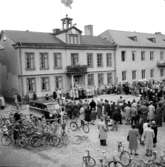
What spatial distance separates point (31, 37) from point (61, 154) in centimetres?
2072

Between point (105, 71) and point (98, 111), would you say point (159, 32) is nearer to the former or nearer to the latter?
point (105, 71)

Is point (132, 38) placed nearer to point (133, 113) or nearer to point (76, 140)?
point (133, 113)

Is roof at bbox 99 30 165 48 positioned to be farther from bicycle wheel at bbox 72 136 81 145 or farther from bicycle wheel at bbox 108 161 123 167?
bicycle wheel at bbox 108 161 123 167

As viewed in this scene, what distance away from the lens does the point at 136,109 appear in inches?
640

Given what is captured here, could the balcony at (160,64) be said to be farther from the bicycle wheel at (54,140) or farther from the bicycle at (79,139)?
the bicycle wheel at (54,140)

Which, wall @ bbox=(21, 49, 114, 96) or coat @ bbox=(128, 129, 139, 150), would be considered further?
wall @ bbox=(21, 49, 114, 96)

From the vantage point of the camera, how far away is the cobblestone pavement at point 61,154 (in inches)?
434

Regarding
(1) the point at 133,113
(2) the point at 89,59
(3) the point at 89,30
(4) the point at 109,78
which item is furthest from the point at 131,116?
(3) the point at 89,30

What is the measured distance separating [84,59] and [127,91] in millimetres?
7747

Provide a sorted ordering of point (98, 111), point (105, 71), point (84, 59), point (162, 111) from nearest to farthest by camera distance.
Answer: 1. point (162, 111)
2. point (98, 111)
3. point (84, 59)
4. point (105, 71)

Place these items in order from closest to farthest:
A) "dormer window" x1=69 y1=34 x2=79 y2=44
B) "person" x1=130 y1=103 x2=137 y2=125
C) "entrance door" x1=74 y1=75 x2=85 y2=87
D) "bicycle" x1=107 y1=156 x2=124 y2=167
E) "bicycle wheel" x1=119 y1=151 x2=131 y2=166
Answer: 1. "bicycle" x1=107 y1=156 x2=124 y2=167
2. "bicycle wheel" x1=119 y1=151 x2=131 y2=166
3. "person" x1=130 y1=103 x2=137 y2=125
4. "dormer window" x1=69 y1=34 x2=79 y2=44
5. "entrance door" x1=74 y1=75 x2=85 y2=87

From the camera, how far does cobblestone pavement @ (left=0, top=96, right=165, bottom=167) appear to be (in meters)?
11.0

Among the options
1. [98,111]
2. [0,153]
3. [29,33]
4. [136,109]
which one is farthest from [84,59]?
[0,153]

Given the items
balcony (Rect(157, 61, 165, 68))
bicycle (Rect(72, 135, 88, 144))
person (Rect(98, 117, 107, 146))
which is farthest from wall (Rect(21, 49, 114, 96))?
person (Rect(98, 117, 107, 146))
